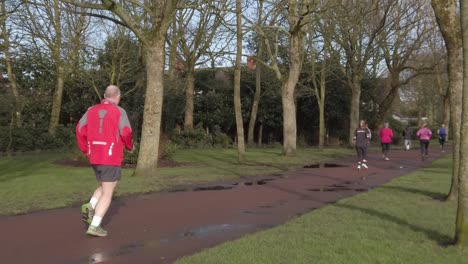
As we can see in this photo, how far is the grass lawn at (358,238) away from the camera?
19.0ft

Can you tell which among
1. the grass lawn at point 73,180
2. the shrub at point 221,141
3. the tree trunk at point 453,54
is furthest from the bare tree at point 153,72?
the shrub at point 221,141

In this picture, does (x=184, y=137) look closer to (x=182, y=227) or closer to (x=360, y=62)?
(x=360, y=62)

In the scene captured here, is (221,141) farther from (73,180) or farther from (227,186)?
(227,186)

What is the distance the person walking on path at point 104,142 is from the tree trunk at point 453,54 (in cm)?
612

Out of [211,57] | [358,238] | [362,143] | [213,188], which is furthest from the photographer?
[211,57]

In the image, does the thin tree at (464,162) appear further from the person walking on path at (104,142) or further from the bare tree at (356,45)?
the bare tree at (356,45)

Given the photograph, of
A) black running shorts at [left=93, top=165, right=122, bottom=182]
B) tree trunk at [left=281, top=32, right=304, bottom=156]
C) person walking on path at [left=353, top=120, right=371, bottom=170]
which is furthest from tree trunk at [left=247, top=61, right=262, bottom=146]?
black running shorts at [left=93, top=165, right=122, bottom=182]

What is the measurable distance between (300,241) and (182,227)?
7.60 ft

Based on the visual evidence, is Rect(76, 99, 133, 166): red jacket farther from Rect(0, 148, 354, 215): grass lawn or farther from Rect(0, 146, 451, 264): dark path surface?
Rect(0, 148, 354, 215): grass lawn

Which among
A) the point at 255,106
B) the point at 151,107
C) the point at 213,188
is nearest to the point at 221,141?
the point at 255,106

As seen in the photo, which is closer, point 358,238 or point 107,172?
point 358,238

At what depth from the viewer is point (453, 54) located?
1046 cm

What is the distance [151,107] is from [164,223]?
7178 mm

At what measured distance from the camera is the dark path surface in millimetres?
6500
